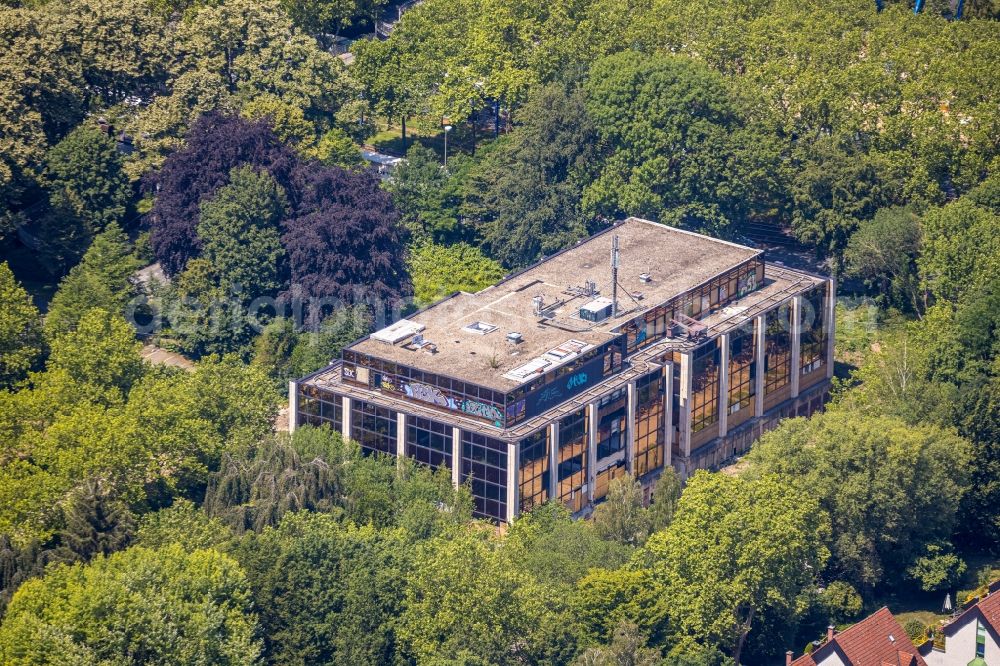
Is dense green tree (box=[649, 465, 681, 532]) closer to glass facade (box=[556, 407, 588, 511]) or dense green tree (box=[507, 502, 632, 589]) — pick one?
dense green tree (box=[507, 502, 632, 589])

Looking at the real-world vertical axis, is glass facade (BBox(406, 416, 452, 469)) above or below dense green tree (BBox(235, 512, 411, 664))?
above

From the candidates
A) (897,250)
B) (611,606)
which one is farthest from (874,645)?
(897,250)

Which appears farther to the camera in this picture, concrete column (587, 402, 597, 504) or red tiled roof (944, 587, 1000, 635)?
concrete column (587, 402, 597, 504)

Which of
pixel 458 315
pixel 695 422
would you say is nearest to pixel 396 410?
pixel 458 315

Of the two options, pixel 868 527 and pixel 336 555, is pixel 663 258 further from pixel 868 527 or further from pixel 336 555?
pixel 336 555

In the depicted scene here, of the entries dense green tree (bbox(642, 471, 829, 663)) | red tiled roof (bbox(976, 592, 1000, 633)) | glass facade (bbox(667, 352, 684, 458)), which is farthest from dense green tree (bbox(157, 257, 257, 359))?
red tiled roof (bbox(976, 592, 1000, 633))

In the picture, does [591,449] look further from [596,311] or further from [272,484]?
[272,484]
